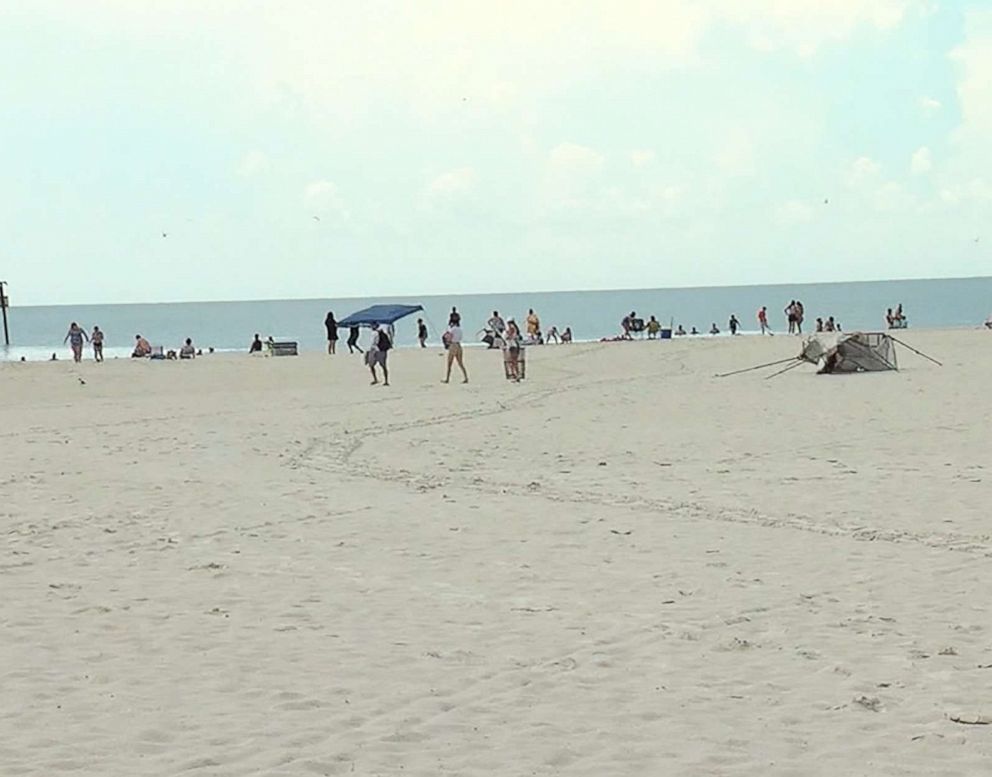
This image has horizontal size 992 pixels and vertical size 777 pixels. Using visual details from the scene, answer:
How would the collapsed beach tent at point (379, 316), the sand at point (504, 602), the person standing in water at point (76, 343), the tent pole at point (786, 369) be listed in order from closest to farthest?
the sand at point (504, 602), the tent pole at point (786, 369), the person standing in water at point (76, 343), the collapsed beach tent at point (379, 316)

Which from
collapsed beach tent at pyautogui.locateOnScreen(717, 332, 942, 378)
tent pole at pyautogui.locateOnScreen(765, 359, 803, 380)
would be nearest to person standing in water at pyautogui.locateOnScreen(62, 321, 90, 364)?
tent pole at pyautogui.locateOnScreen(765, 359, 803, 380)

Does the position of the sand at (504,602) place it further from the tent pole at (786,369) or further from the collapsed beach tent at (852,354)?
Result: the tent pole at (786,369)

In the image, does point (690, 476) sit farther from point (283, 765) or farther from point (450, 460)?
point (283, 765)

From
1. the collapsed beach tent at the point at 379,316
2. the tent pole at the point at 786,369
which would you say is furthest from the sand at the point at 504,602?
the collapsed beach tent at the point at 379,316

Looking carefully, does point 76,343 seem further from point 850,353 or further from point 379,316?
point 850,353

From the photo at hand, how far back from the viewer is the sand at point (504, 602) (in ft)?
16.5

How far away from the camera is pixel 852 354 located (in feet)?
84.7

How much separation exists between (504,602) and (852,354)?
64.9 feet

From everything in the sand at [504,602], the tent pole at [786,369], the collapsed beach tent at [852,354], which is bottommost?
the sand at [504,602]

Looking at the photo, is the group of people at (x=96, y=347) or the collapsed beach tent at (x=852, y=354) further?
the group of people at (x=96, y=347)

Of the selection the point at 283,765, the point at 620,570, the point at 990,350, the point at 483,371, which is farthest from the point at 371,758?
the point at 990,350

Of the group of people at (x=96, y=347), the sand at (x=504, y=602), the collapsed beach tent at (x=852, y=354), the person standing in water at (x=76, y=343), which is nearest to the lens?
the sand at (x=504, y=602)

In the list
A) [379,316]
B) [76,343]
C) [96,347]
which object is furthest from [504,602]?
[96,347]

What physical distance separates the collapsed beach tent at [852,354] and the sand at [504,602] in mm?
8599
